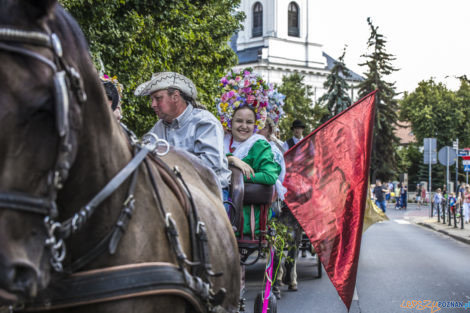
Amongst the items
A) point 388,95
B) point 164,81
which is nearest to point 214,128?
point 164,81

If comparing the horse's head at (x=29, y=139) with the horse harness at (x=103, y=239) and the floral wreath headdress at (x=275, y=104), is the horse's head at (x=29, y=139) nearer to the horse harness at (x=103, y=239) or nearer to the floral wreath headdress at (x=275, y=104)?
the horse harness at (x=103, y=239)

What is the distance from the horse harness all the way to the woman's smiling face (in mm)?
2889

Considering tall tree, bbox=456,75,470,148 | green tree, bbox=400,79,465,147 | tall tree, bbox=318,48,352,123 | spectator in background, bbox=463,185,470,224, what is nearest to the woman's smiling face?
spectator in background, bbox=463,185,470,224

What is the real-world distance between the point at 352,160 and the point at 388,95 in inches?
2072

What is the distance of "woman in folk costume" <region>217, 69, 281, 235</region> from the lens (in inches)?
214

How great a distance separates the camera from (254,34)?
251ft

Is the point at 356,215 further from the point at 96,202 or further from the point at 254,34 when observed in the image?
the point at 254,34

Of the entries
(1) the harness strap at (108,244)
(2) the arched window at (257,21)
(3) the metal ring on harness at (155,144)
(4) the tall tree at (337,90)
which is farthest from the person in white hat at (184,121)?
(2) the arched window at (257,21)

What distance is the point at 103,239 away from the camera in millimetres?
2074

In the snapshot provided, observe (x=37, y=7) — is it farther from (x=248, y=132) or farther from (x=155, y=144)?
(x=248, y=132)

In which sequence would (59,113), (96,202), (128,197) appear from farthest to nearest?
(128,197) → (96,202) → (59,113)

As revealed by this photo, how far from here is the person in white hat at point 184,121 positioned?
4.34m

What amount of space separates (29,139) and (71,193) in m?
0.33

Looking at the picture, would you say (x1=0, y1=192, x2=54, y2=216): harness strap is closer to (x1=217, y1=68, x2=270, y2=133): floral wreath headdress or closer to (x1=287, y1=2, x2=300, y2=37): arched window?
(x1=217, y1=68, x2=270, y2=133): floral wreath headdress
